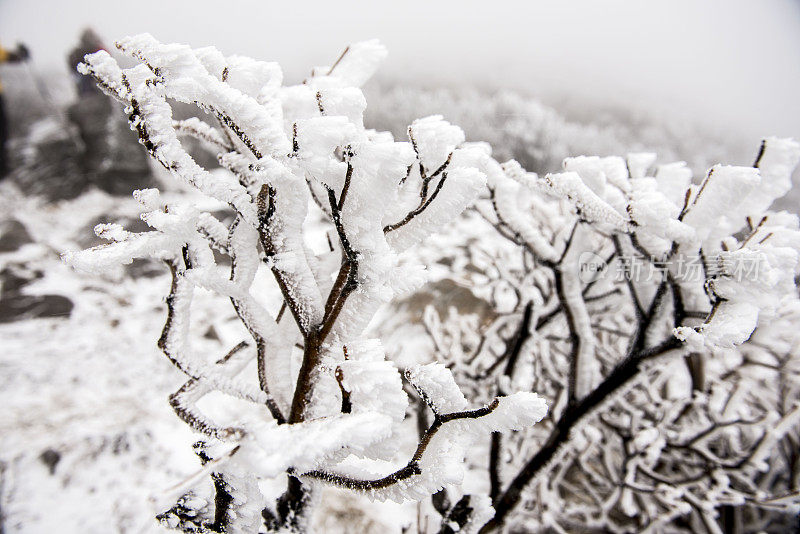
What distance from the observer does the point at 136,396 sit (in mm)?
4672

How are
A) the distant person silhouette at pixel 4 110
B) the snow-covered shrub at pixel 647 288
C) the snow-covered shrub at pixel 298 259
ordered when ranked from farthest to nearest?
the distant person silhouette at pixel 4 110
the snow-covered shrub at pixel 647 288
the snow-covered shrub at pixel 298 259

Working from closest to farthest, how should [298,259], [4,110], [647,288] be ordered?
1. [298,259]
2. [647,288]
3. [4,110]

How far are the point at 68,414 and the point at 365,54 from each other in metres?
5.54

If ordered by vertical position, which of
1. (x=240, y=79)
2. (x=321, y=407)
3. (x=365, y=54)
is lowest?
(x=321, y=407)

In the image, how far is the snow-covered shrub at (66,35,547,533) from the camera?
2.18 ft

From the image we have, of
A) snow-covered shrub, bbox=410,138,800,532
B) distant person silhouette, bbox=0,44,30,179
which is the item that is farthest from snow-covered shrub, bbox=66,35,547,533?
distant person silhouette, bbox=0,44,30,179

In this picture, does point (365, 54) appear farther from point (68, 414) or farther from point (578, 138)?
point (578, 138)

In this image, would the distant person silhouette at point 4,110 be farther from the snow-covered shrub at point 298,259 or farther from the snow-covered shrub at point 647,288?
the snow-covered shrub at point 298,259

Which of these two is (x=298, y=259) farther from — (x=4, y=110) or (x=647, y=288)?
(x=4, y=110)

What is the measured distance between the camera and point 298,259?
82cm

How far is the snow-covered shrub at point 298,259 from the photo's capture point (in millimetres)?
664

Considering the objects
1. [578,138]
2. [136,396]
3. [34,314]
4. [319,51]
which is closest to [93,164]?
[34,314]

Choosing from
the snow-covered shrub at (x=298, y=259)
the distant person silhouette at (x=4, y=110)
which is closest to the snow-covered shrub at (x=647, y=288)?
the snow-covered shrub at (x=298, y=259)

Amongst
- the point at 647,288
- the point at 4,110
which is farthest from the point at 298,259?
the point at 4,110
